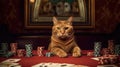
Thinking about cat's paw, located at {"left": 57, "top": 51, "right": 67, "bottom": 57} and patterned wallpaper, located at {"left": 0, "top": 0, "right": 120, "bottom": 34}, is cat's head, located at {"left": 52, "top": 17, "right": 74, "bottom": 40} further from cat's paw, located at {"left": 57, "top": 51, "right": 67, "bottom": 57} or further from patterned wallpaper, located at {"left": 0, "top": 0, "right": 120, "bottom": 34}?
patterned wallpaper, located at {"left": 0, "top": 0, "right": 120, "bottom": 34}

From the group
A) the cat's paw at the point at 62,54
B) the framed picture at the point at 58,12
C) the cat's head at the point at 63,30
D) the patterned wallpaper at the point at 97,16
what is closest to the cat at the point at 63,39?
the cat's head at the point at 63,30

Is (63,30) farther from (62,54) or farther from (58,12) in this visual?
(58,12)

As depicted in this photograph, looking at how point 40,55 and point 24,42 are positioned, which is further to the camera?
point 24,42

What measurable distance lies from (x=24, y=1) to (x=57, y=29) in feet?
4.54

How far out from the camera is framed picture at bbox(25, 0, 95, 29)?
14.1 feet

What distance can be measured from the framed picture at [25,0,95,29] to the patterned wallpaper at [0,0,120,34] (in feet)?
0.33

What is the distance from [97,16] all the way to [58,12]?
68 centimetres

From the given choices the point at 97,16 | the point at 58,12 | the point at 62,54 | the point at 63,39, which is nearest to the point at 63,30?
the point at 63,39

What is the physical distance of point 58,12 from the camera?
4359 millimetres

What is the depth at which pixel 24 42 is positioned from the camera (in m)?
4.21

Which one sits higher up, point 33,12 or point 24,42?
point 33,12

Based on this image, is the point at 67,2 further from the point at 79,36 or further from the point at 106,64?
the point at 106,64

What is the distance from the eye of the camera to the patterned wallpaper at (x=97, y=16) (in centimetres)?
434

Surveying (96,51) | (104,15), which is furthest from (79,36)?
(96,51)
